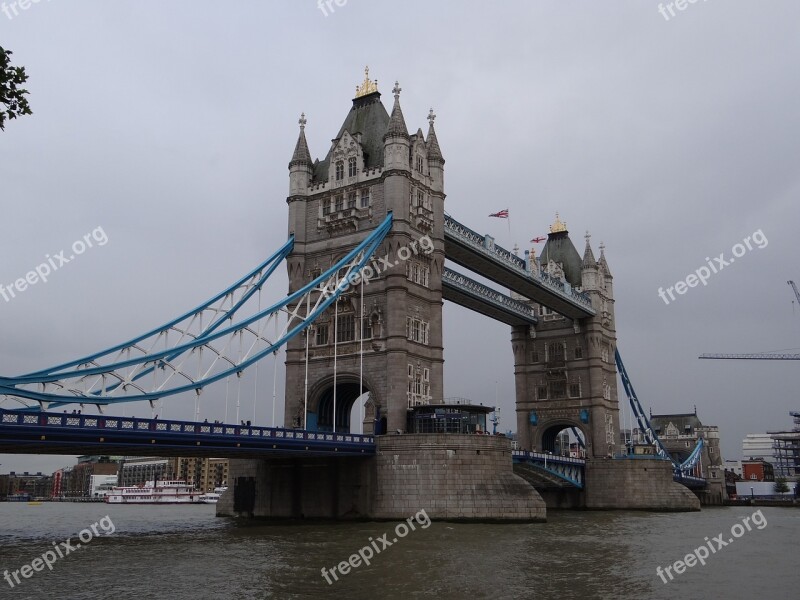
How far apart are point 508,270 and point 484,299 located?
15.2 ft

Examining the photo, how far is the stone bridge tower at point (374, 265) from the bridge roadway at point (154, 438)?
7543mm

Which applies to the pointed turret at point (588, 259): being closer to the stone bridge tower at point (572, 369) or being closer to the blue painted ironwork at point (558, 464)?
the stone bridge tower at point (572, 369)

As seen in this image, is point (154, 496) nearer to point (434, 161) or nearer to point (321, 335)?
point (321, 335)

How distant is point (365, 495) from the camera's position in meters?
53.2

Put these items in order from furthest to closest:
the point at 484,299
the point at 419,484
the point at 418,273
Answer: the point at 484,299 → the point at 418,273 → the point at 419,484

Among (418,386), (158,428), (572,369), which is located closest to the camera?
(158,428)

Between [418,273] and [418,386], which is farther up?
[418,273]

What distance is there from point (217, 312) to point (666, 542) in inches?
1265

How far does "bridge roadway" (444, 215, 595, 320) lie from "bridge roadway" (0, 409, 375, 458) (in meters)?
22.7

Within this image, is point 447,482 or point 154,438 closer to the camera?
point 154,438

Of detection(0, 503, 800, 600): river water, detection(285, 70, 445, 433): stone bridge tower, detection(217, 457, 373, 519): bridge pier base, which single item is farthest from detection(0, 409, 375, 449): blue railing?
detection(285, 70, 445, 433): stone bridge tower

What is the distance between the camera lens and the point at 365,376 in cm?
6022

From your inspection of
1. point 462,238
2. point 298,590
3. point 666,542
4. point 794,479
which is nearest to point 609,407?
point 462,238

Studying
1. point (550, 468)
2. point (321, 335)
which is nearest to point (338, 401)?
point (321, 335)
